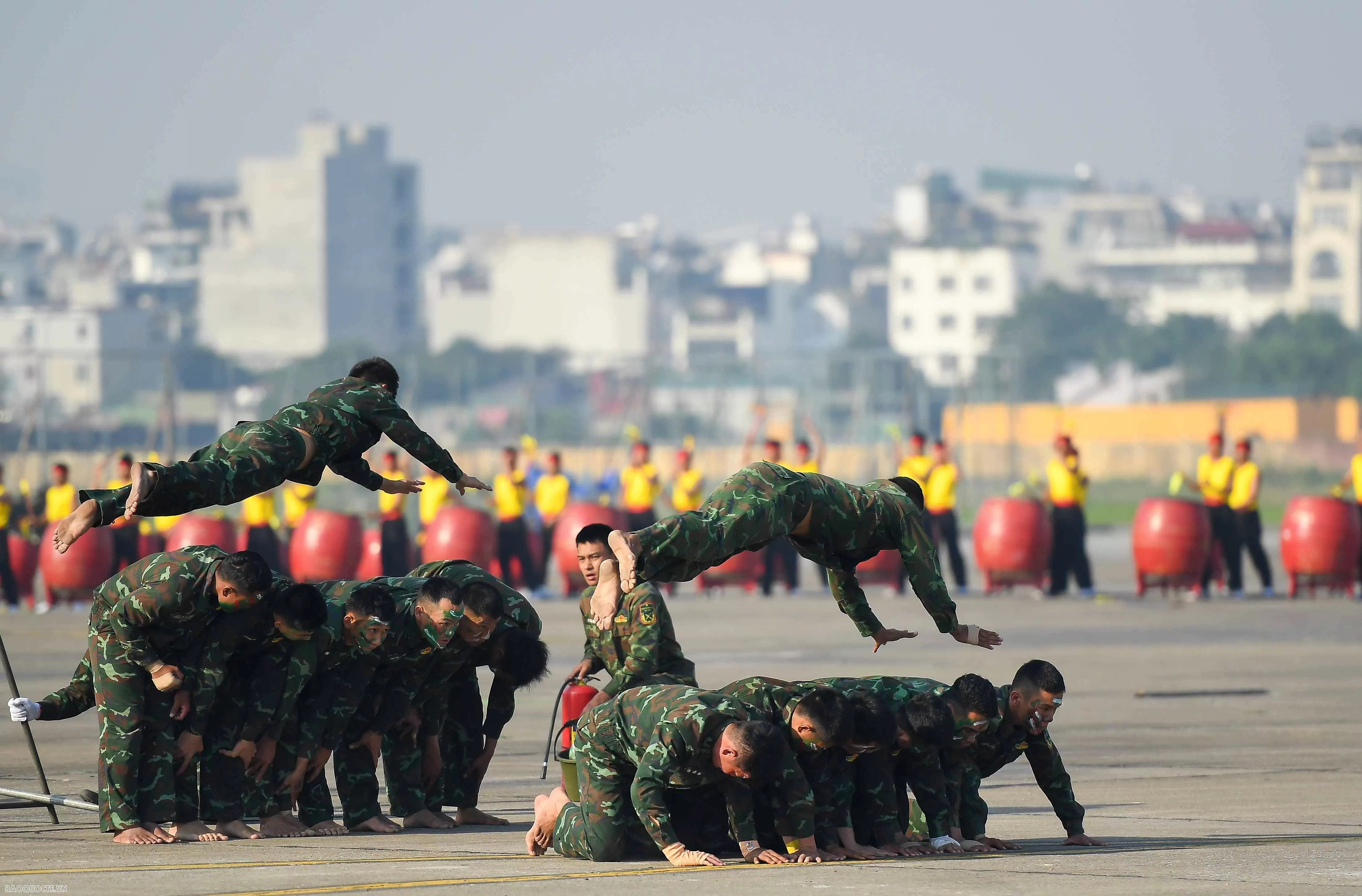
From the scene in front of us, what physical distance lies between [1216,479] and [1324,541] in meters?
1.44

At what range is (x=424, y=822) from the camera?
10031mm

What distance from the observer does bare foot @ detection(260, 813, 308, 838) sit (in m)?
9.66

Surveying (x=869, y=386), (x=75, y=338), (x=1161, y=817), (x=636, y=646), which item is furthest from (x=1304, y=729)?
(x=75, y=338)

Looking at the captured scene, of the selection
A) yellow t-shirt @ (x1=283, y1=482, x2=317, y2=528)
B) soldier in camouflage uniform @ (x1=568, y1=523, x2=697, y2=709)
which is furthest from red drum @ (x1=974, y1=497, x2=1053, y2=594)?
soldier in camouflage uniform @ (x1=568, y1=523, x2=697, y2=709)

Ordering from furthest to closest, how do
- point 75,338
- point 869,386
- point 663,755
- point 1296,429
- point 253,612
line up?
point 75,338 → point 1296,429 → point 869,386 → point 253,612 → point 663,755

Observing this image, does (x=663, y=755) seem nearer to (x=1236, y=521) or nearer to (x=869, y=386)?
(x=1236, y=521)

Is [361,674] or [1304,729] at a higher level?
[361,674]

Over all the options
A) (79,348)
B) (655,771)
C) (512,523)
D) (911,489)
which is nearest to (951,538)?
(512,523)

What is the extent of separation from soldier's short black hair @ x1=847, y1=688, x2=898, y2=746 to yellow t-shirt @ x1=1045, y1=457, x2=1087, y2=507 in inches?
633

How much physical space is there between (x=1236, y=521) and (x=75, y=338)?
100 m

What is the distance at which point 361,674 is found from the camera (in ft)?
32.1

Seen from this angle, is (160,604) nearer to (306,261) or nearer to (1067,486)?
(1067,486)

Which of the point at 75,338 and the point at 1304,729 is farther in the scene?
the point at 75,338

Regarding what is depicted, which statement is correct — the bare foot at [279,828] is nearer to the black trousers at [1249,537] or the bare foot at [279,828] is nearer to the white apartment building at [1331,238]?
the black trousers at [1249,537]
